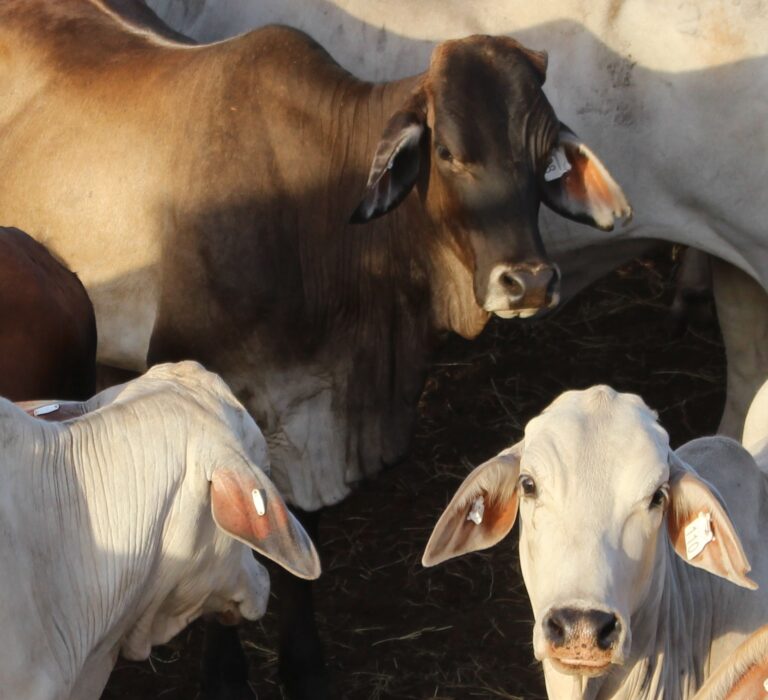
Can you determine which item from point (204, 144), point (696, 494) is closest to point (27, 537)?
point (696, 494)

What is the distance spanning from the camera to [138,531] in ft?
13.4

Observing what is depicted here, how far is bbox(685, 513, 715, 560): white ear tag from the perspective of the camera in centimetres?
384

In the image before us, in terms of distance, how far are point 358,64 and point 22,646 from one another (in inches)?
138

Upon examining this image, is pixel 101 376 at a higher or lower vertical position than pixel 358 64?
lower

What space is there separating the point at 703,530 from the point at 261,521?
3.39ft

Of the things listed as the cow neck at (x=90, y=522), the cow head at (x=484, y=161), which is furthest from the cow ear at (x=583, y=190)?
the cow neck at (x=90, y=522)

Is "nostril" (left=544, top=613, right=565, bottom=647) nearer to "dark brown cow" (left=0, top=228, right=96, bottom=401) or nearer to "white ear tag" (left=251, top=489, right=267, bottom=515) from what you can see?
"white ear tag" (left=251, top=489, right=267, bottom=515)

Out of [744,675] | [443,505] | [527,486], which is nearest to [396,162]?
[527,486]

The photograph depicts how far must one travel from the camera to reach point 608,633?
3623 millimetres

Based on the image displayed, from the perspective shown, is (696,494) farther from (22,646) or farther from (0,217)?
(0,217)

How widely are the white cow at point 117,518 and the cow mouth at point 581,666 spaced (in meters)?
0.64

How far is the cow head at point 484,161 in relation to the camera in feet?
16.9

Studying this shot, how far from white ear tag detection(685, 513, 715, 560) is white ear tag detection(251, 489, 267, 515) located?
100 cm

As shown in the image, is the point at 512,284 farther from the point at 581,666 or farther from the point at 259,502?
the point at 581,666
